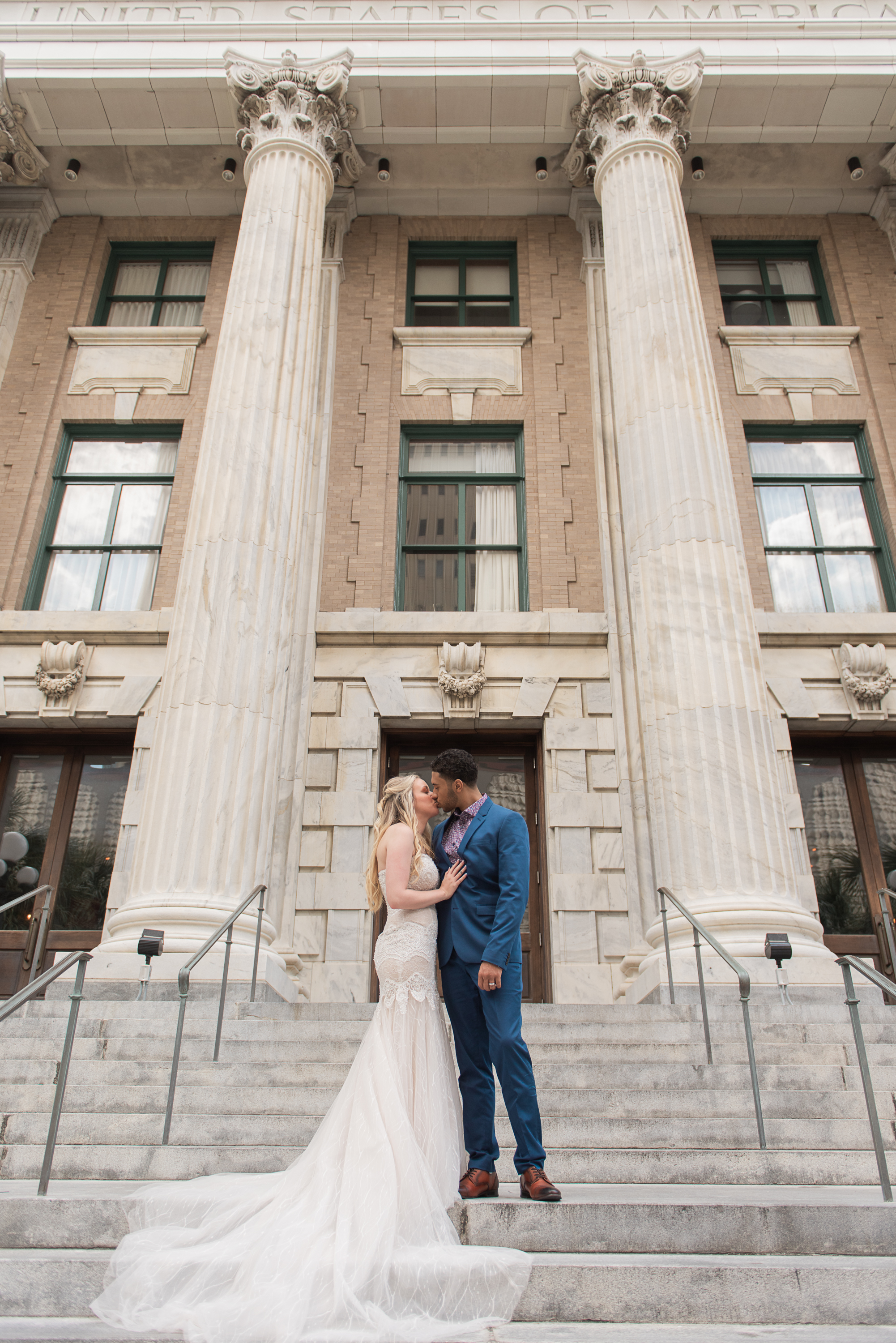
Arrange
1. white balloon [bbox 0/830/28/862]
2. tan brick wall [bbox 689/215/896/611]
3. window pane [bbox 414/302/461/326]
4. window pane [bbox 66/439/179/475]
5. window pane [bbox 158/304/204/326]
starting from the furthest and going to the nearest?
window pane [bbox 414/302/461/326] < window pane [bbox 158/304/204/326] < window pane [bbox 66/439/179/475] < tan brick wall [bbox 689/215/896/611] < white balloon [bbox 0/830/28/862]

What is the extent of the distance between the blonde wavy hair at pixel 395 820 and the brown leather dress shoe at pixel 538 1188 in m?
1.37

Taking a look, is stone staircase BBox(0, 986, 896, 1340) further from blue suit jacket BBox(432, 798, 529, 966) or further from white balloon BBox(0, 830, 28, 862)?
white balloon BBox(0, 830, 28, 862)

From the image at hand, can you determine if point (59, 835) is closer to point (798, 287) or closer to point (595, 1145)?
point (595, 1145)

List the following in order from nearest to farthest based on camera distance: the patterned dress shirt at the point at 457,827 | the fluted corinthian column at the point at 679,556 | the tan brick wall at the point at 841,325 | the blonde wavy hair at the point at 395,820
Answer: the blonde wavy hair at the point at 395,820 < the patterned dress shirt at the point at 457,827 < the fluted corinthian column at the point at 679,556 < the tan brick wall at the point at 841,325

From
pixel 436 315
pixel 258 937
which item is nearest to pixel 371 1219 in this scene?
pixel 258 937

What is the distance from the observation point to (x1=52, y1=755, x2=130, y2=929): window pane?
11594mm

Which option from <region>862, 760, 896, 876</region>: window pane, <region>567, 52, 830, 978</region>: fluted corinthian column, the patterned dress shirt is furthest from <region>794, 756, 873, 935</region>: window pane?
the patterned dress shirt

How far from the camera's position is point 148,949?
7.59 m

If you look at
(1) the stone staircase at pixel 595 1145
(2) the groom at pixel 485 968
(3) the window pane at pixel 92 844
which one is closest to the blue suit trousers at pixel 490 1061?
(2) the groom at pixel 485 968

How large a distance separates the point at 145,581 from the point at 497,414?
221 inches

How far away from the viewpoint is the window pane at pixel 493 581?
13289 millimetres

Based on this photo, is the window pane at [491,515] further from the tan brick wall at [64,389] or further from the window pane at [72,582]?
the window pane at [72,582]

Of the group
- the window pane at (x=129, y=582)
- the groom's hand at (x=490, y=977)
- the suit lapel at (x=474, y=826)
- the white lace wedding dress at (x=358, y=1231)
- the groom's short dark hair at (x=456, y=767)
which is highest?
the window pane at (x=129, y=582)

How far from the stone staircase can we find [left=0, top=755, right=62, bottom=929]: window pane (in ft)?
13.9
